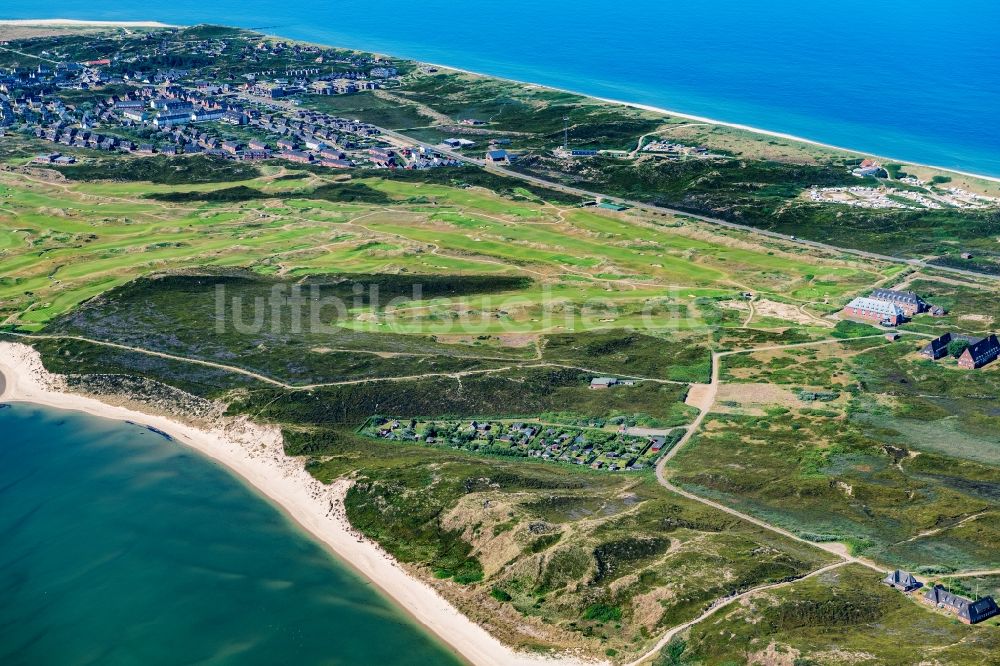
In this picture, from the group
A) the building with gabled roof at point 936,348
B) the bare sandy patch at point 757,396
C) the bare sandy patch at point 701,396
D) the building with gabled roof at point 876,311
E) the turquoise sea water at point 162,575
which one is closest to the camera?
the turquoise sea water at point 162,575

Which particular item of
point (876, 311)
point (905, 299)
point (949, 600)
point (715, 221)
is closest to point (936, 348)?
point (876, 311)

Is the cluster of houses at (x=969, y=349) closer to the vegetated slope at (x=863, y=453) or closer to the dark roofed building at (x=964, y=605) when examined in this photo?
the vegetated slope at (x=863, y=453)

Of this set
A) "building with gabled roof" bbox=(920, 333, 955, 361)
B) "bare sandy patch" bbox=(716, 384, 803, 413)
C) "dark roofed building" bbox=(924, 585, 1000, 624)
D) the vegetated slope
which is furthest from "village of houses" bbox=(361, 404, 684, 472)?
"building with gabled roof" bbox=(920, 333, 955, 361)

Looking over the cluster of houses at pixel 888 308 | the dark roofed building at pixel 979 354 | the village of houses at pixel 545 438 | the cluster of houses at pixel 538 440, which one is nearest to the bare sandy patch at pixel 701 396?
the village of houses at pixel 545 438

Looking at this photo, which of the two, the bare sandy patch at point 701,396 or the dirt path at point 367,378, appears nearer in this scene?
the bare sandy patch at point 701,396

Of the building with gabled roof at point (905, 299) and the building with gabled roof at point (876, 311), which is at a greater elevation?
the building with gabled roof at point (905, 299)

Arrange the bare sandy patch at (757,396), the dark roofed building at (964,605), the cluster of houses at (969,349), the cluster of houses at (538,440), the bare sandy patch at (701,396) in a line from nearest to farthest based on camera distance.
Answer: the dark roofed building at (964,605) < the cluster of houses at (538,440) < the bare sandy patch at (757,396) < the bare sandy patch at (701,396) < the cluster of houses at (969,349)

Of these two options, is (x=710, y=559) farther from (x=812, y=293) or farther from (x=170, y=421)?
(x=812, y=293)

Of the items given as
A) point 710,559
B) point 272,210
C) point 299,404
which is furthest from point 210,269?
point 710,559
